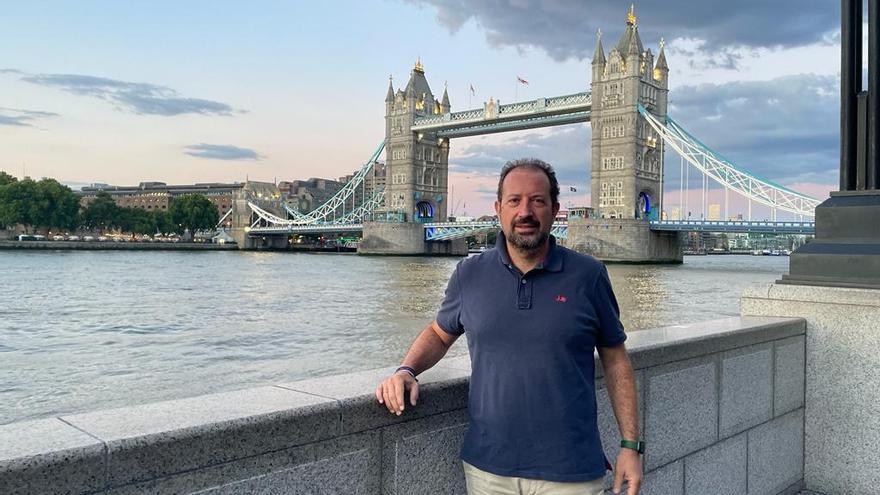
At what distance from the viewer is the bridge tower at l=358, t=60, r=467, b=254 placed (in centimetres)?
6881

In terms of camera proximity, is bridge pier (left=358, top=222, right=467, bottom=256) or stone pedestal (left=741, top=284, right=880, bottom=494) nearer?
stone pedestal (left=741, top=284, right=880, bottom=494)

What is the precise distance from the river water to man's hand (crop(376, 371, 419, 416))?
7.66 metres

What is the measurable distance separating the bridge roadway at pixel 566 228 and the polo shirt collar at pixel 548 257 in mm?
30139

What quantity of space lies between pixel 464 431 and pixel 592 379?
48cm

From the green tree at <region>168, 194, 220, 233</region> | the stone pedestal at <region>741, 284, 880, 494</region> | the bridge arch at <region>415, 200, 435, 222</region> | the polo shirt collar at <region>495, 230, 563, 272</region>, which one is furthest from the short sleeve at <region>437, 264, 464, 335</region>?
the green tree at <region>168, 194, 220, 233</region>

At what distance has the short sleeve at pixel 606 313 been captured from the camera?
6.15ft

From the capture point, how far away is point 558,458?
5.92ft

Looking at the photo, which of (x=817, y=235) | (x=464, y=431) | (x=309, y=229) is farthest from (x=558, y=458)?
(x=309, y=229)

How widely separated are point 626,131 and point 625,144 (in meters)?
1.00

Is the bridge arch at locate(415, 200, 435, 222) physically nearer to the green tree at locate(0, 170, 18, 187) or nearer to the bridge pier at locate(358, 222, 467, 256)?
the bridge pier at locate(358, 222, 467, 256)

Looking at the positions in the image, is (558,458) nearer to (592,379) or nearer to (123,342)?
(592,379)

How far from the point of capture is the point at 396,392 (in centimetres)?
191

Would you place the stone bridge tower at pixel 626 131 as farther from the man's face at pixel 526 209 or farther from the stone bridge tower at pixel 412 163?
the man's face at pixel 526 209

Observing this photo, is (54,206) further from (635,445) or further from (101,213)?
(635,445)
